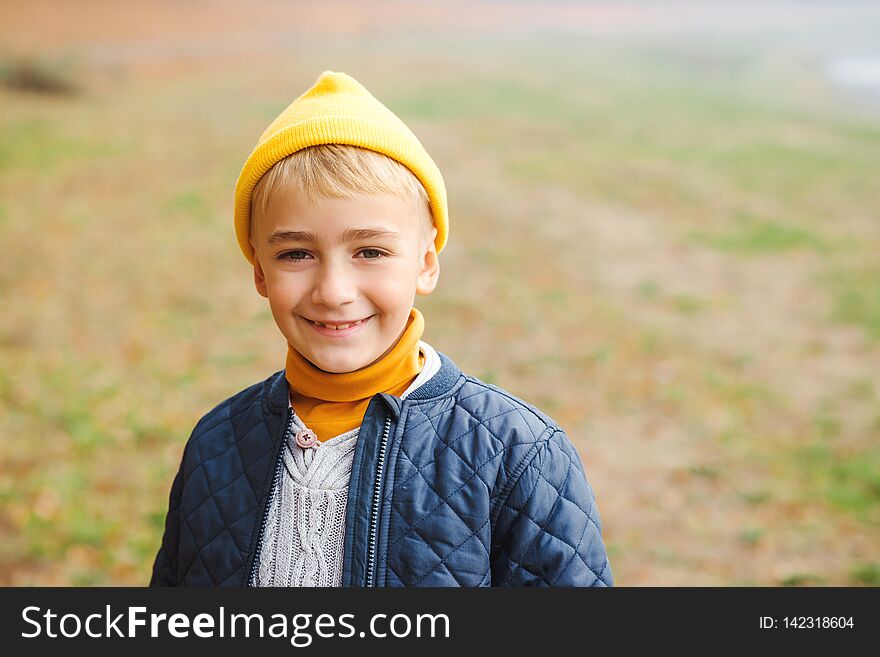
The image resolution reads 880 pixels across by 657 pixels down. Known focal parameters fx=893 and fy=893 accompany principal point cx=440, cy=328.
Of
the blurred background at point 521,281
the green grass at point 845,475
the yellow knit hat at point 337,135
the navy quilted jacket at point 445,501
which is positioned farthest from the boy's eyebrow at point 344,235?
the green grass at point 845,475

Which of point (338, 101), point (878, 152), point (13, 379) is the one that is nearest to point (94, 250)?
point (13, 379)

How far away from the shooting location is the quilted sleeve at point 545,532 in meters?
1.65

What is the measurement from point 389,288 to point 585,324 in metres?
5.46

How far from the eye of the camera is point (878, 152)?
41.3 ft

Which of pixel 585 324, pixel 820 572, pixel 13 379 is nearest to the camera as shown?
pixel 820 572

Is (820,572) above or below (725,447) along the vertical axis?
below

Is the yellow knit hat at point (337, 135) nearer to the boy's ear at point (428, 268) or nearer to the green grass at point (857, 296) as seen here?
the boy's ear at point (428, 268)

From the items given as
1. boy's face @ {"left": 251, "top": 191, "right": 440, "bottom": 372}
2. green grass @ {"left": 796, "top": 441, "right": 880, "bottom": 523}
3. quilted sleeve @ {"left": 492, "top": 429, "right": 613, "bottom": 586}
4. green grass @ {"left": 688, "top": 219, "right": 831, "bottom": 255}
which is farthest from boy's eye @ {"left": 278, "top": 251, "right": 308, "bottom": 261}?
green grass @ {"left": 688, "top": 219, "right": 831, "bottom": 255}

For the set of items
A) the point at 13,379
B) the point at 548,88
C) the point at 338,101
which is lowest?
the point at 338,101

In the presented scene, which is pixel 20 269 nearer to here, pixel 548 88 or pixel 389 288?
pixel 389 288

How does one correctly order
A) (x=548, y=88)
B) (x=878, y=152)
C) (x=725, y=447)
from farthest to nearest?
(x=548, y=88)
(x=878, y=152)
(x=725, y=447)

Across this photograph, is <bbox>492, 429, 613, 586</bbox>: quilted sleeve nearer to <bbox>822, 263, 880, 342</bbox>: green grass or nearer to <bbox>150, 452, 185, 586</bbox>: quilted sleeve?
<bbox>150, 452, 185, 586</bbox>: quilted sleeve

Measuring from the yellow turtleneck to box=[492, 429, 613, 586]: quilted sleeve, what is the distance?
31cm

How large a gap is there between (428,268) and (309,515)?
1.79 ft
